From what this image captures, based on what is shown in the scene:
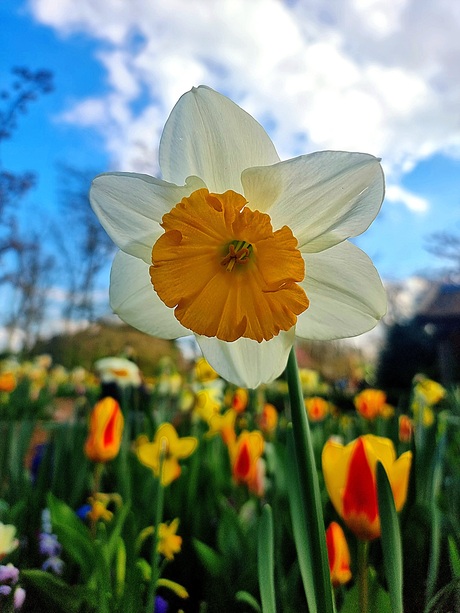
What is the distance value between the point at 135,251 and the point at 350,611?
427 mm

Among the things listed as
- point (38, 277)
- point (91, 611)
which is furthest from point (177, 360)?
point (91, 611)

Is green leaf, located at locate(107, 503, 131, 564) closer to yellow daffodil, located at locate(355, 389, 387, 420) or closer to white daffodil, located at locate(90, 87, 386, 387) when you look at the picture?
white daffodil, located at locate(90, 87, 386, 387)

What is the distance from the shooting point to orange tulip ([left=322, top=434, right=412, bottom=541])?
1.90 ft

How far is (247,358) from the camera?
496mm

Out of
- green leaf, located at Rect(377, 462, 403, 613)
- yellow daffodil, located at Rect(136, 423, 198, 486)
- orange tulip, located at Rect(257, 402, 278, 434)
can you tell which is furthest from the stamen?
orange tulip, located at Rect(257, 402, 278, 434)

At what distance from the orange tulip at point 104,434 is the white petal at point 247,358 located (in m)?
0.59

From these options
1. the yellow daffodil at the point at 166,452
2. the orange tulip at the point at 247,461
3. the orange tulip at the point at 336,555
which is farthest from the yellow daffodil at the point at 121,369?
the orange tulip at the point at 336,555

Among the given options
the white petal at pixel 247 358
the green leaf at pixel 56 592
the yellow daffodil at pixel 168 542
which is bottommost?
the green leaf at pixel 56 592

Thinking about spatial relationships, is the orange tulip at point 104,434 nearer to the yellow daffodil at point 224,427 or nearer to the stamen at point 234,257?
the yellow daffodil at point 224,427

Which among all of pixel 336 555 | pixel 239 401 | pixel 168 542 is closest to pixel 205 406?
pixel 239 401

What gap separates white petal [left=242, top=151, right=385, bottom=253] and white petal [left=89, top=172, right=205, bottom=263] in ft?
0.20

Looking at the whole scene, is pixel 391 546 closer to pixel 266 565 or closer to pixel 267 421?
pixel 266 565

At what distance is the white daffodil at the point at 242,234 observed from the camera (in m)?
0.44

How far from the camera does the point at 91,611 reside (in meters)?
0.63
